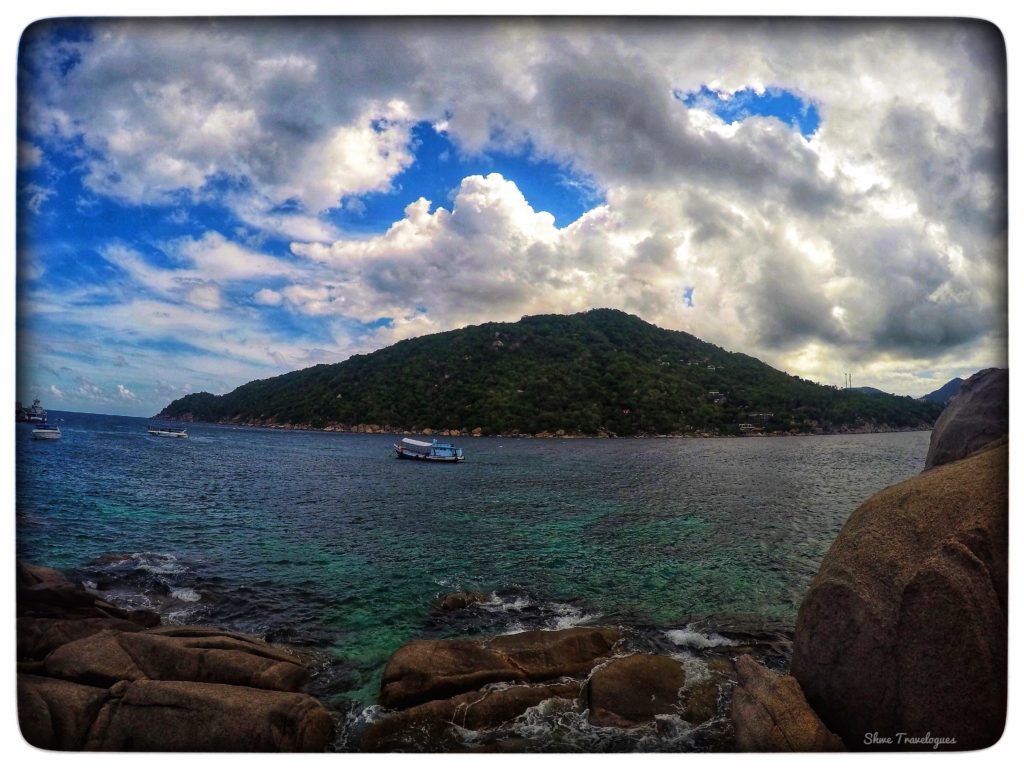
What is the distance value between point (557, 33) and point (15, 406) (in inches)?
291

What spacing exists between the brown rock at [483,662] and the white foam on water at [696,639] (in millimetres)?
1372

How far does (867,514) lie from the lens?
5.18 metres

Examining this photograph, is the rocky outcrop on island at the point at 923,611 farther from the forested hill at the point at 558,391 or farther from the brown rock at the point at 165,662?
the forested hill at the point at 558,391

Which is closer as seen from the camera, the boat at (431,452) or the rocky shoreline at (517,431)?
the boat at (431,452)

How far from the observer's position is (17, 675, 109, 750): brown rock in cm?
449

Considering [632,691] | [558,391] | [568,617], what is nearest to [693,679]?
[632,691]

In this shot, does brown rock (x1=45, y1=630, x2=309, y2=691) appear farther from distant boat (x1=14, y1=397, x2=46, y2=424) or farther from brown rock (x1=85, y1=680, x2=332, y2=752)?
distant boat (x1=14, y1=397, x2=46, y2=424)

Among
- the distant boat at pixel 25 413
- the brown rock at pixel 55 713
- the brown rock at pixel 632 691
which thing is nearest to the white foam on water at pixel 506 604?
the brown rock at pixel 632 691

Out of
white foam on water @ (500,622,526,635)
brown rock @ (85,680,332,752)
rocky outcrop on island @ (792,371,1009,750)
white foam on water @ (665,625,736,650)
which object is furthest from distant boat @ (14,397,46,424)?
white foam on water @ (665,625,736,650)

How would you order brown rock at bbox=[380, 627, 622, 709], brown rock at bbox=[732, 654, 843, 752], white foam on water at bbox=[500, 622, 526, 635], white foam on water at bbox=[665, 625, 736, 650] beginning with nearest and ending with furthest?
brown rock at bbox=[732, 654, 843, 752], brown rock at bbox=[380, 627, 622, 709], white foam on water at bbox=[665, 625, 736, 650], white foam on water at bbox=[500, 622, 526, 635]

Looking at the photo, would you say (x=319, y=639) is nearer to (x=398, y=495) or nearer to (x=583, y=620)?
(x=583, y=620)

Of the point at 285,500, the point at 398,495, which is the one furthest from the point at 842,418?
the point at 285,500

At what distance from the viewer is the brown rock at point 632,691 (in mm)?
5523

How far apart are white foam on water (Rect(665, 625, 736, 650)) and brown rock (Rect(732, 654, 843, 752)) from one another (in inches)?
110
